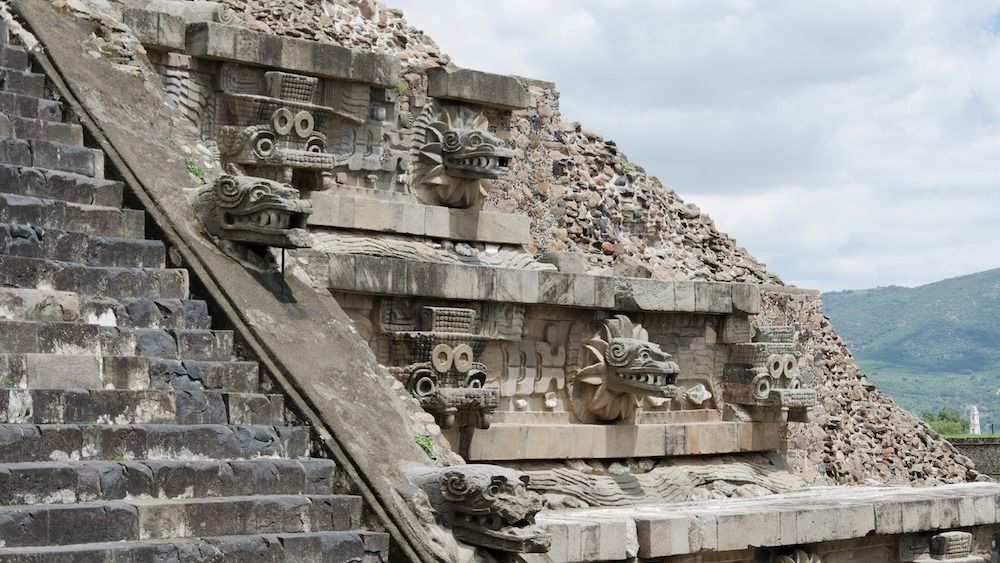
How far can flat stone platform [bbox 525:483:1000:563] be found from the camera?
445 inches

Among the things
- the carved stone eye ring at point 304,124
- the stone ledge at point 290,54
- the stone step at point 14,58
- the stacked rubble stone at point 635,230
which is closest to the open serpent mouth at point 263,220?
the stone step at point 14,58

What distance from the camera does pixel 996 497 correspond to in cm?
1505

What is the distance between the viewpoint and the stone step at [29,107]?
1048cm

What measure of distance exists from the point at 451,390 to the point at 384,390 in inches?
91.9

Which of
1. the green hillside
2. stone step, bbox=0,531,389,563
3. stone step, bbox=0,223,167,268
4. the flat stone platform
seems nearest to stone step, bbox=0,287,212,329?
stone step, bbox=0,223,167,268

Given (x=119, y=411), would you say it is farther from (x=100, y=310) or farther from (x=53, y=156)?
(x=53, y=156)

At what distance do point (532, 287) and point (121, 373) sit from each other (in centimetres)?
529

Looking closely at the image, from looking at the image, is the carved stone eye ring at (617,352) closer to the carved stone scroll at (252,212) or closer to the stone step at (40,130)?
the carved stone scroll at (252,212)

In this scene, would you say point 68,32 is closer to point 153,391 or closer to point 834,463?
point 153,391

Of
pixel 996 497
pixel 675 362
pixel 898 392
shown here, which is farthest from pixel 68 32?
pixel 898 392

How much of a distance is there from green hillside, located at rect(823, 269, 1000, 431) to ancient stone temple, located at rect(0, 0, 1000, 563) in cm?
10248

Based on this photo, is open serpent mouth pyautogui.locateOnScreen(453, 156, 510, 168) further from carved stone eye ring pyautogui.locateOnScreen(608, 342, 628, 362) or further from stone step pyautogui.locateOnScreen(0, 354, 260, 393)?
stone step pyautogui.locateOnScreen(0, 354, 260, 393)

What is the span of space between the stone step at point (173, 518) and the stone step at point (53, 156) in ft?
8.83

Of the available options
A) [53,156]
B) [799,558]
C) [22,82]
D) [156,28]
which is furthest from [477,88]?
[53,156]
